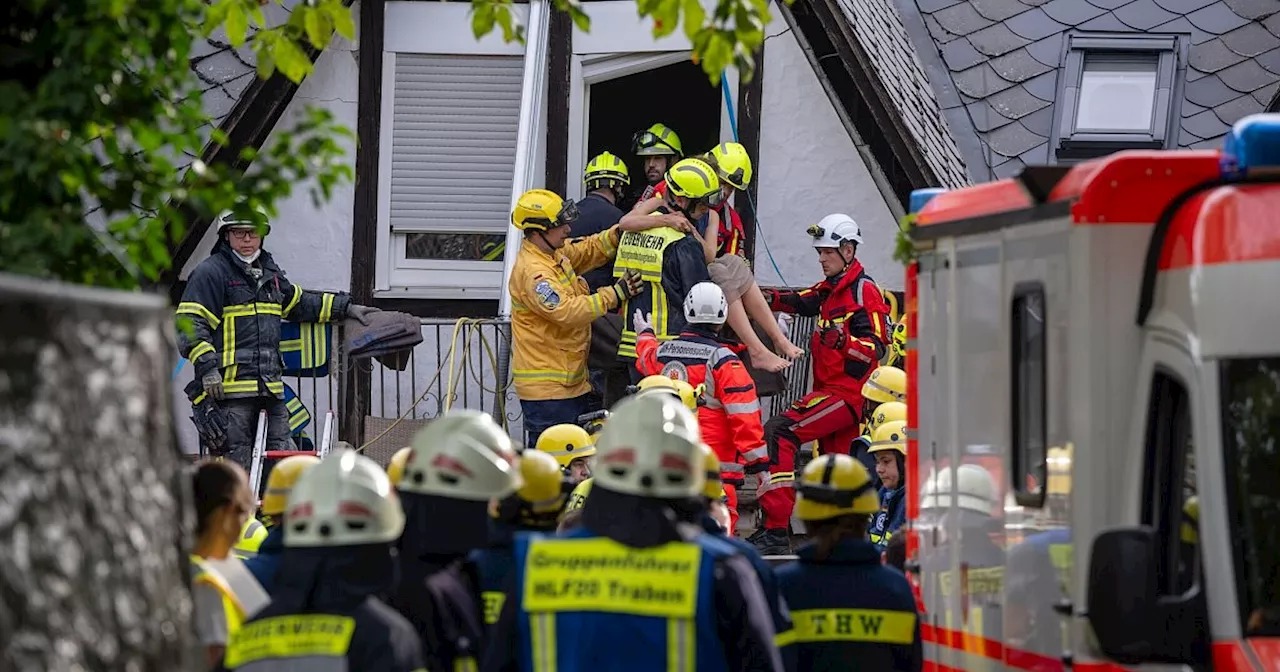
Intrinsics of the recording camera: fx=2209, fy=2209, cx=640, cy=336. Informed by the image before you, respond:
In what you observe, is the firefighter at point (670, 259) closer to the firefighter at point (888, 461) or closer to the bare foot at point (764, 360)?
the bare foot at point (764, 360)

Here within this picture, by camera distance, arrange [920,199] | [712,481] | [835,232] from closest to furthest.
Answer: [712,481]
[920,199]
[835,232]

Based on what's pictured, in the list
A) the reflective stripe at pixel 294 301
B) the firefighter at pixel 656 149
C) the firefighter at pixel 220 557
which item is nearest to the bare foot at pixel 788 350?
the firefighter at pixel 656 149

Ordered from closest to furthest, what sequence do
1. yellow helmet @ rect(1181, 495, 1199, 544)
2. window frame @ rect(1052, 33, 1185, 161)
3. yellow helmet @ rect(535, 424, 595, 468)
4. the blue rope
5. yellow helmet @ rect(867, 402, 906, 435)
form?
yellow helmet @ rect(1181, 495, 1199, 544) < yellow helmet @ rect(535, 424, 595, 468) < yellow helmet @ rect(867, 402, 906, 435) < the blue rope < window frame @ rect(1052, 33, 1185, 161)

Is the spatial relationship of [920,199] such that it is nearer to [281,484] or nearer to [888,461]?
[281,484]

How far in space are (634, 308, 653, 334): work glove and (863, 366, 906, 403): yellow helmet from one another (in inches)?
56.1

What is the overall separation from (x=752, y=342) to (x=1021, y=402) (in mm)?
7088

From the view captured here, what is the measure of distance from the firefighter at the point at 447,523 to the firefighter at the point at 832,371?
A: 23.1 ft

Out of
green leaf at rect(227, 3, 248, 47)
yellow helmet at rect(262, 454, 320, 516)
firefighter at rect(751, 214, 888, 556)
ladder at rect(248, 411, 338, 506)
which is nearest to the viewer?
green leaf at rect(227, 3, 248, 47)

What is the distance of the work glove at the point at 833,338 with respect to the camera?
13.4m

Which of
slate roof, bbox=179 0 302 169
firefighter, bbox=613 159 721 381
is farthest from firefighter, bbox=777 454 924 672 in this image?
slate roof, bbox=179 0 302 169

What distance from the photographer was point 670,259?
1323cm

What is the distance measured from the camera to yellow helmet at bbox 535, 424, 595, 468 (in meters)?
10.7

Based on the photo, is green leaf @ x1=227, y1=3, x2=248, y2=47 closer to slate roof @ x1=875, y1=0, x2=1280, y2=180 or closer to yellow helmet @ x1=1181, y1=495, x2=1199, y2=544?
yellow helmet @ x1=1181, y1=495, x2=1199, y2=544

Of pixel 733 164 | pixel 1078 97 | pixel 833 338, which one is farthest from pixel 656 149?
pixel 1078 97
